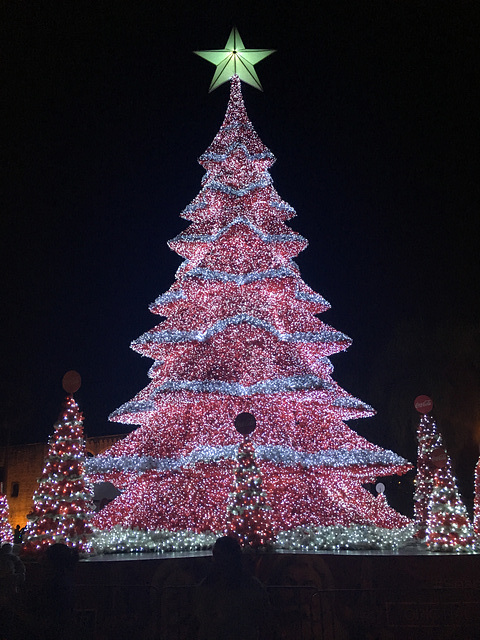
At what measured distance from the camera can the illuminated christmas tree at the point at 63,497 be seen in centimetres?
897

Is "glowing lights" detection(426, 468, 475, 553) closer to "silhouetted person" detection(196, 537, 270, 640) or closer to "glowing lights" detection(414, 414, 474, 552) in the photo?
"glowing lights" detection(414, 414, 474, 552)

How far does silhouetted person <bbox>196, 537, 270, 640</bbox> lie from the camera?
376 cm

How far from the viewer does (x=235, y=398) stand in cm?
1054

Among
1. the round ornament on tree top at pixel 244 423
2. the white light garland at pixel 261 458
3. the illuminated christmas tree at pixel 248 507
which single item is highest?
the round ornament on tree top at pixel 244 423

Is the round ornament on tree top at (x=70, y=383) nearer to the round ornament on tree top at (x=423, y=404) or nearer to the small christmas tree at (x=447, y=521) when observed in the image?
the round ornament on tree top at (x=423, y=404)

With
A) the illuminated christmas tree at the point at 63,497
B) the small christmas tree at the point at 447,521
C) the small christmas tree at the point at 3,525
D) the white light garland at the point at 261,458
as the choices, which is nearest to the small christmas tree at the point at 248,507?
the white light garland at the point at 261,458

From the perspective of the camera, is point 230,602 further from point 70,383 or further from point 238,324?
point 238,324

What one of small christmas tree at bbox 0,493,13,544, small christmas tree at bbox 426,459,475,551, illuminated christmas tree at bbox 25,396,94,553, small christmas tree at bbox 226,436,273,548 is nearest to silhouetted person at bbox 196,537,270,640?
small christmas tree at bbox 226,436,273,548

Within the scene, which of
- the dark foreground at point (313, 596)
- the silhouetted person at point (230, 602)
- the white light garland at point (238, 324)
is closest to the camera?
the silhouetted person at point (230, 602)

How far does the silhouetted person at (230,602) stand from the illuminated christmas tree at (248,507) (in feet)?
12.6

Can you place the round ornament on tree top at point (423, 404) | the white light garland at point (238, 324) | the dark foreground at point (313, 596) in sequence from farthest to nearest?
the white light garland at point (238, 324), the round ornament on tree top at point (423, 404), the dark foreground at point (313, 596)

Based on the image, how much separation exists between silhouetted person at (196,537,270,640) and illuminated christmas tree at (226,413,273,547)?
3.84 metres

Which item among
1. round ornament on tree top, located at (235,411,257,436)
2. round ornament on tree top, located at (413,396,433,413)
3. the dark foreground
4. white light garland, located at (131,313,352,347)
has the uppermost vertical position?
Result: white light garland, located at (131,313,352,347)

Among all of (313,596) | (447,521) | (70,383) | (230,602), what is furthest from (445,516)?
(70,383)
